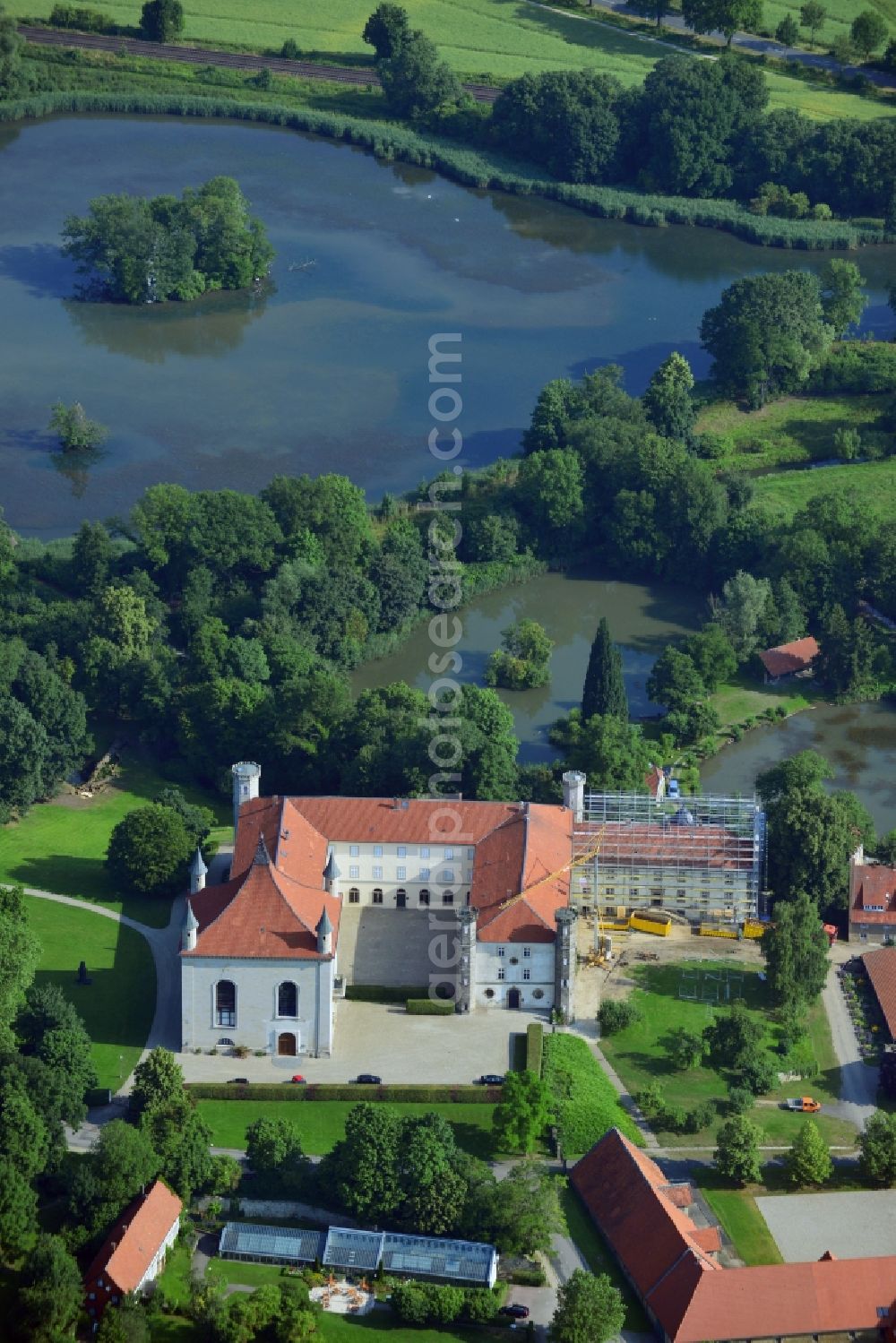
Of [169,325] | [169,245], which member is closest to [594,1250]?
[169,325]

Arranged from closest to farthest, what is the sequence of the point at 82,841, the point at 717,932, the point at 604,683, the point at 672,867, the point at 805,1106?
the point at 805,1106, the point at 672,867, the point at 717,932, the point at 82,841, the point at 604,683

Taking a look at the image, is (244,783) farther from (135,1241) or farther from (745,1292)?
(745,1292)

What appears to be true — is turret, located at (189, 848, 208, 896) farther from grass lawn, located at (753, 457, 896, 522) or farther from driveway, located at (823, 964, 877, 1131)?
grass lawn, located at (753, 457, 896, 522)

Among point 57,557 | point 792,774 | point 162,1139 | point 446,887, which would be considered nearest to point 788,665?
point 792,774

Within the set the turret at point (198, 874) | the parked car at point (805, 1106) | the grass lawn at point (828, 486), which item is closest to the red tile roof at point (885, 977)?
the parked car at point (805, 1106)

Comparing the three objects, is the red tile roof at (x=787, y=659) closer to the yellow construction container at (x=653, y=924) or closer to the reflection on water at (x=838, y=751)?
the reflection on water at (x=838, y=751)

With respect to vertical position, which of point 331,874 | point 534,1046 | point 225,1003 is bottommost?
point 534,1046
